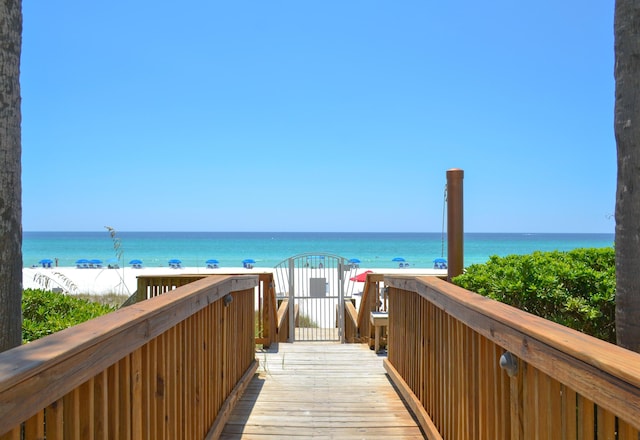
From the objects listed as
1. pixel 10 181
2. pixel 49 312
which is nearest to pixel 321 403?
pixel 49 312

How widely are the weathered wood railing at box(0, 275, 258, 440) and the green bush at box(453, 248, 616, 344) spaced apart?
6.83 feet

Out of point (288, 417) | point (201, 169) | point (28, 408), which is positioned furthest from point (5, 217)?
point (201, 169)

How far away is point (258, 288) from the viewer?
23.0 ft

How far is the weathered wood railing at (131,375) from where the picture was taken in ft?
4.02

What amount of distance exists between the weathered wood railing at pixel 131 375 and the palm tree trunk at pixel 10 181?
825 mm

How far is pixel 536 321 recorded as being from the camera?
190cm

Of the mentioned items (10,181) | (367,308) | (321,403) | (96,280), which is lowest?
(96,280)

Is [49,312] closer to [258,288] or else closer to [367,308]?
[258,288]

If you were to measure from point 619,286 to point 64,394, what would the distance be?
2.60 meters

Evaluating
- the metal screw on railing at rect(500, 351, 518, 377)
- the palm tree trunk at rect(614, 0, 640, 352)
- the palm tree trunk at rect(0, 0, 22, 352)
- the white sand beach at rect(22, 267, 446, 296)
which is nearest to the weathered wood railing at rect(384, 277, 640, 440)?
the metal screw on railing at rect(500, 351, 518, 377)

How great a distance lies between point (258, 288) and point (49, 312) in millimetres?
3247

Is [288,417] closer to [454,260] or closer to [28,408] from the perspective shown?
[454,260]

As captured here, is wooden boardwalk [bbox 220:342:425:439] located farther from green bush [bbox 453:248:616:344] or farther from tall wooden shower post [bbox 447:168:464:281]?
tall wooden shower post [bbox 447:168:464:281]

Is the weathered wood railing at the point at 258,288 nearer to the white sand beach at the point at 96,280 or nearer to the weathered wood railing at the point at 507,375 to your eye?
the white sand beach at the point at 96,280
